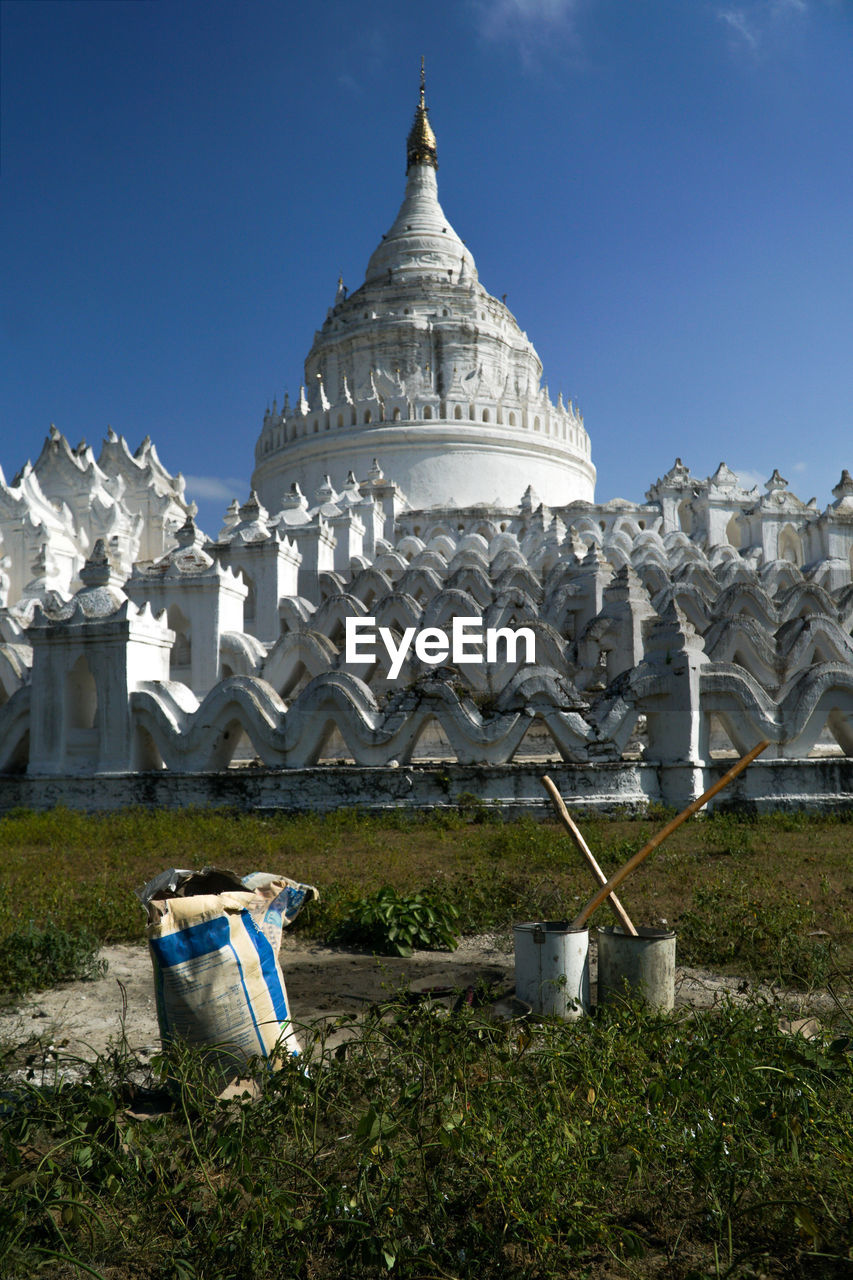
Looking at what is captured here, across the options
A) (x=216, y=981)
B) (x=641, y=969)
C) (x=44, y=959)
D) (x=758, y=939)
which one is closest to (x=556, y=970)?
(x=641, y=969)

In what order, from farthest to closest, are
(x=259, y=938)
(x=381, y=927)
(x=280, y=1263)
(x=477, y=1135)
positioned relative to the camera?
(x=381, y=927) < (x=259, y=938) < (x=477, y=1135) < (x=280, y=1263)

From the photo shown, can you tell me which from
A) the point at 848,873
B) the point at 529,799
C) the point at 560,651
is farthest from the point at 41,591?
the point at 848,873

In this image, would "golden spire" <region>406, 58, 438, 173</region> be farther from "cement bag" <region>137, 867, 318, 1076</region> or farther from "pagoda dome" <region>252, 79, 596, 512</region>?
"cement bag" <region>137, 867, 318, 1076</region>

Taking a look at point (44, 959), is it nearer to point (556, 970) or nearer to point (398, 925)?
point (398, 925)

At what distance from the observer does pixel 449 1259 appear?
2600mm

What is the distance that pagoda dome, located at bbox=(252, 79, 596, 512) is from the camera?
108ft

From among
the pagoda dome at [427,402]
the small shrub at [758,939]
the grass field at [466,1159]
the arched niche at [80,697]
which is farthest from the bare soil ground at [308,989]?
the pagoda dome at [427,402]

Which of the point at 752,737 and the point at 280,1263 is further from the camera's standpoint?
the point at 752,737

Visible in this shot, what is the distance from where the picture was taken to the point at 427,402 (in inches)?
1330

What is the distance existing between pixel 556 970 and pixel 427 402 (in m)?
31.3

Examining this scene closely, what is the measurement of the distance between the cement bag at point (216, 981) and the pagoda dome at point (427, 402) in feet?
89.8

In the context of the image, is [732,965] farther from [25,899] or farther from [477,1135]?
[25,899]

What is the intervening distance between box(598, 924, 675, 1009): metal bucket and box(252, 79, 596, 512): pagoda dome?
26.7m

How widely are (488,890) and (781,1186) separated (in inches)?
146
